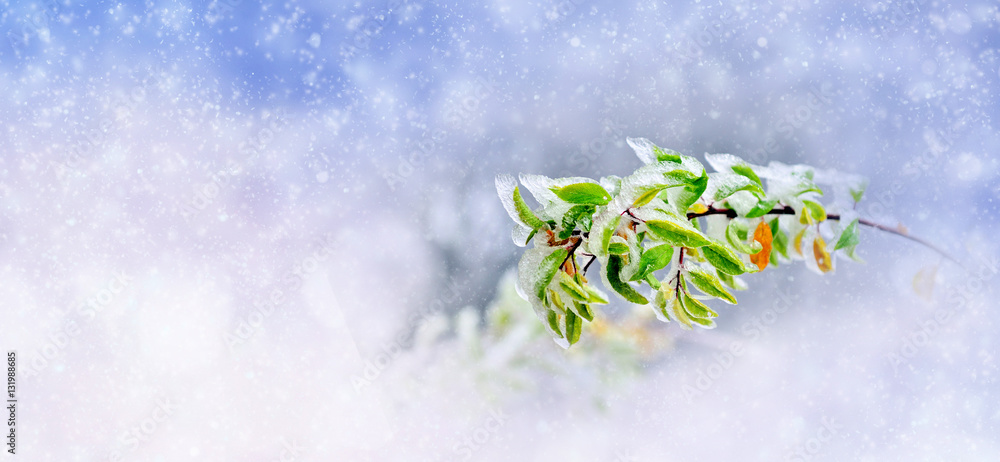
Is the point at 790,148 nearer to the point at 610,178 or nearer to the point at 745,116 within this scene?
the point at 745,116

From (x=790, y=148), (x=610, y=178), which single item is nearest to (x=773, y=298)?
(x=790, y=148)

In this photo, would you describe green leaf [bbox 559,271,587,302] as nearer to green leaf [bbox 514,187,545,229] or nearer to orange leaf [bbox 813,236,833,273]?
green leaf [bbox 514,187,545,229]

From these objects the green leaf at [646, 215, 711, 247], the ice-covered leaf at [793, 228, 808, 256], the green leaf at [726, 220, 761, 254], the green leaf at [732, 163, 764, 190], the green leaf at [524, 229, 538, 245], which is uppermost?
the green leaf at [524, 229, 538, 245]

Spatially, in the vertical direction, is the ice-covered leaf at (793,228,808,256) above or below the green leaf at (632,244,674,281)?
below

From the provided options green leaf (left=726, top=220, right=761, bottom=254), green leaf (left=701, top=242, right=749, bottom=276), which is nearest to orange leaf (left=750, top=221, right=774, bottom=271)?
green leaf (left=726, top=220, right=761, bottom=254)

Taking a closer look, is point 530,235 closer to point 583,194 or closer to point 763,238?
point 583,194
